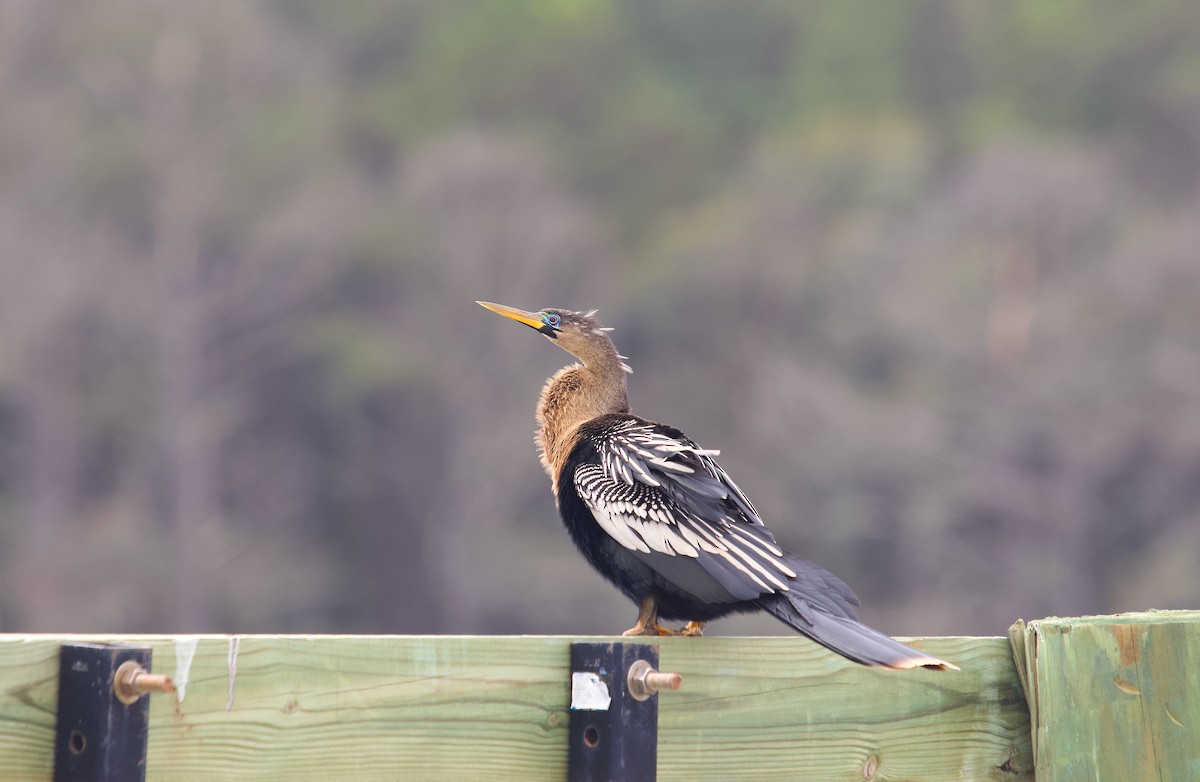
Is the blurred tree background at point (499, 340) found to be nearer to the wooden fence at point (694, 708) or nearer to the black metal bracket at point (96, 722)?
the wooden fence at point (694, 708)

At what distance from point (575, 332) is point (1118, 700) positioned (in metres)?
2.73

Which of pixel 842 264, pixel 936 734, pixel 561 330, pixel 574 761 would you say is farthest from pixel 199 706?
pixel 842 264

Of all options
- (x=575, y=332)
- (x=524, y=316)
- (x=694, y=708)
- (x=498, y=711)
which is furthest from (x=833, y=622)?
(x=524, y=316)

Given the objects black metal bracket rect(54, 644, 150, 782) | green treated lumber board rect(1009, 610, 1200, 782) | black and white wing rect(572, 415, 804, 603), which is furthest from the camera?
black and white wing rect(572, 415, 804, 603)

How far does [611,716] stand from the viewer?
2.30 metres

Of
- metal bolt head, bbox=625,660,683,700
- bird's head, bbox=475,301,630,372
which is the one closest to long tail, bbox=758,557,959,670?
metal bolt head, bbox=625,660,683,700

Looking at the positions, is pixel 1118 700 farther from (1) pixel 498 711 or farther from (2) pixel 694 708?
(1) pixel 498 711

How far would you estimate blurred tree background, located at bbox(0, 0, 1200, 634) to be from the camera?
2714 centimetres

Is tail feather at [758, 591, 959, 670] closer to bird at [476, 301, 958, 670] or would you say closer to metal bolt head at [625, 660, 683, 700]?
bird at [476, 301, 958, 670]

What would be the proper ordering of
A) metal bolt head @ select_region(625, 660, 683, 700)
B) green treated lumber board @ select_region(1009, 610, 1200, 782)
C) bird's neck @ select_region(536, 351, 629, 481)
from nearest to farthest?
metal bolt head @ select_region(625, 660, 683, 700)
green treated lumber board @ select_region(1009, 610, 1200, 782)
bird's neck @ select_region(536, 351, 629, 481)

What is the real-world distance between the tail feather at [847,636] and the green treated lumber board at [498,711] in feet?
0.15

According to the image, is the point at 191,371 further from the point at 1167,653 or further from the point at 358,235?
the point at 1167,653

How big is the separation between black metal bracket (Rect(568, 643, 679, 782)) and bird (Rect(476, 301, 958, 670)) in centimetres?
45

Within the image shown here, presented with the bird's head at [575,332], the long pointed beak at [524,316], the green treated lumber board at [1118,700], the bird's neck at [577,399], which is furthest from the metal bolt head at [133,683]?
the long pointed beak at [524,316]
